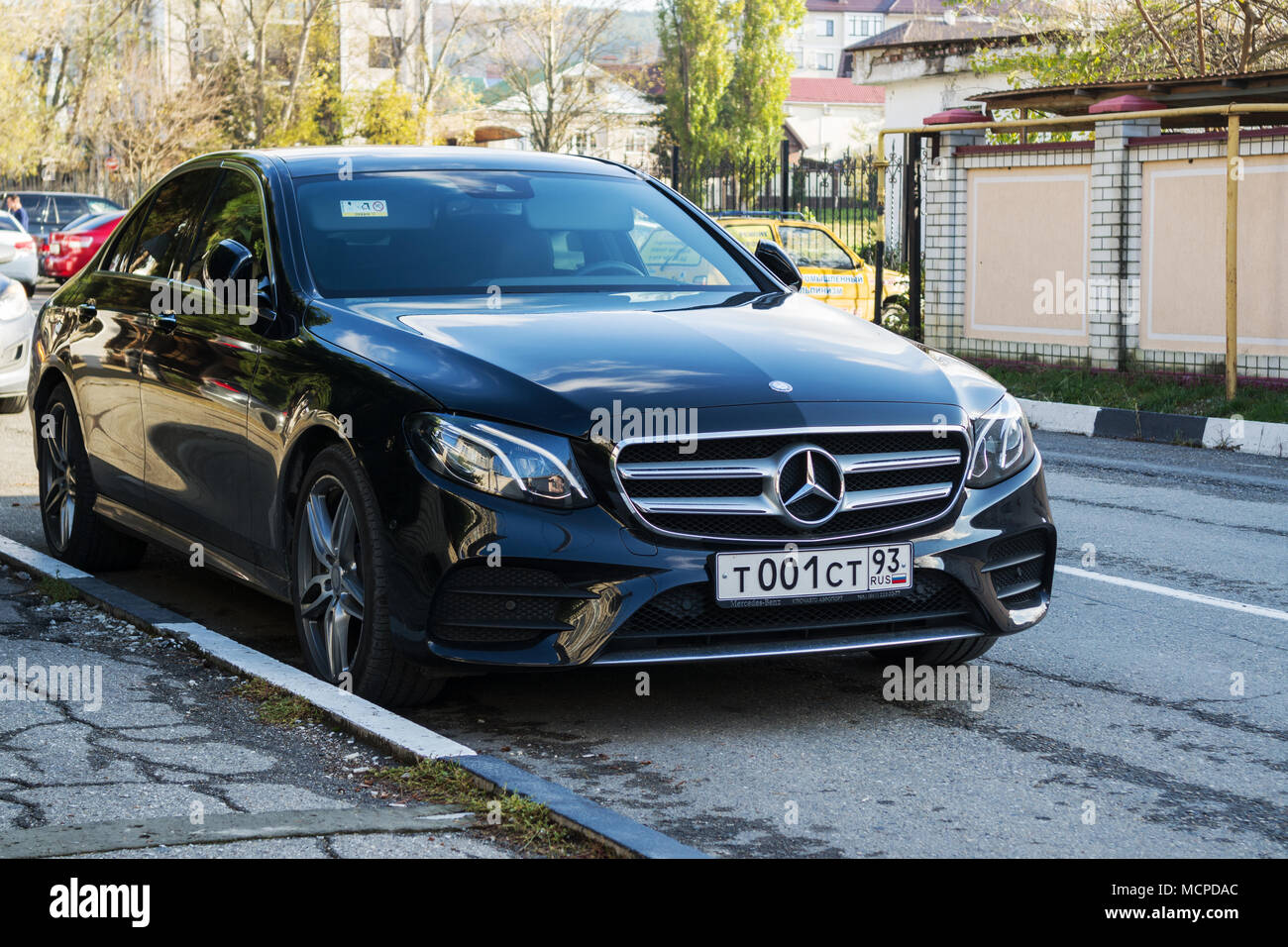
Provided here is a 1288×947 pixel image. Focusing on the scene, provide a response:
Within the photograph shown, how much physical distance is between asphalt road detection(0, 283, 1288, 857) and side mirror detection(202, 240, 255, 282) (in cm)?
130

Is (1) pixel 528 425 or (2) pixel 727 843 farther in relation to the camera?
(1) pixel 528 425

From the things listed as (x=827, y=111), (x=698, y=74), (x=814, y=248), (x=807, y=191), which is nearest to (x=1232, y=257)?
(x=814, y=248)

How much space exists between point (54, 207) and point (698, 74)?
45.8 meters

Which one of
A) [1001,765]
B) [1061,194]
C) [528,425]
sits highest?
[1061,194]

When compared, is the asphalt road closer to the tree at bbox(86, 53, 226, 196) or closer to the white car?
the white car

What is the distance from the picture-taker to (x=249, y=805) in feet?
13.4

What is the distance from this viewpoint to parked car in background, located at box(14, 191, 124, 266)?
37.2 m

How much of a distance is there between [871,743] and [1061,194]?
11883mm

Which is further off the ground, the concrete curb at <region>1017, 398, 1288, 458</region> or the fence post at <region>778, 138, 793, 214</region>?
the fence post at <region>778, 138, 793, 214</region>

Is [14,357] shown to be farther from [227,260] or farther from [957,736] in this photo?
[957,736]

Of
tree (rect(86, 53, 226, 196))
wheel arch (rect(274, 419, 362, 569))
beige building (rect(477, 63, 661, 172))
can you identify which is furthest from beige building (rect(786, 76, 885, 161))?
wheel arch (rect(274, 419, 362, 569))
